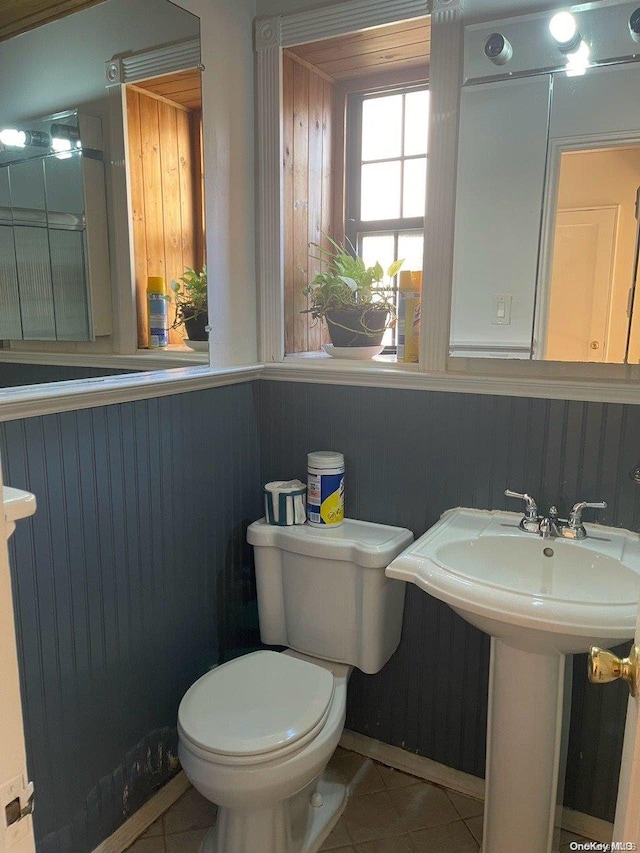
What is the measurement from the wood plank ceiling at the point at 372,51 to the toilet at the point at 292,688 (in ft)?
4.52

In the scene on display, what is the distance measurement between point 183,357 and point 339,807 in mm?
1349

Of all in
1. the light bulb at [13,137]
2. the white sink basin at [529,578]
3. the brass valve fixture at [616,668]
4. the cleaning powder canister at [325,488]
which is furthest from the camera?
the cleaning powder canister at [325,488]

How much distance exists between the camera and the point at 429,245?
66.2 inches

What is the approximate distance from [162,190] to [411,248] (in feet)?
2.59

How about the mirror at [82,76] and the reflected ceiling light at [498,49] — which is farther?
the reflected ceiling light at [498,49]

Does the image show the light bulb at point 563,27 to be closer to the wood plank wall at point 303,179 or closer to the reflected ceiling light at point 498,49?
the reflected ceiling light at point 498,49

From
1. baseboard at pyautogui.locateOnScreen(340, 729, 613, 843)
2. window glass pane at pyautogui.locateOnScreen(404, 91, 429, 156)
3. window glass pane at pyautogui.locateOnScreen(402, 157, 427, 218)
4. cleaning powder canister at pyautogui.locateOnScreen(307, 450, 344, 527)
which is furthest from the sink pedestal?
window glass pane at pyautogui.locateOnScreen(404, 91, 429, 156)

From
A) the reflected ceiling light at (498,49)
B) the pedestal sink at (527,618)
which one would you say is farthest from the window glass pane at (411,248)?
the pedestal sink at (527,618)

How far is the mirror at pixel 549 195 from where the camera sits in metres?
1.44

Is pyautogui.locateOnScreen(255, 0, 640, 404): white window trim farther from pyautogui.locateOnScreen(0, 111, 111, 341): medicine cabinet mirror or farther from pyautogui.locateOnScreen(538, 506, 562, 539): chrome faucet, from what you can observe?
pyautogui.locateOnScreen(0, 111, 111, 341): medicine cabinet mirror

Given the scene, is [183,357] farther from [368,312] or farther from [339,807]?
[339,807]

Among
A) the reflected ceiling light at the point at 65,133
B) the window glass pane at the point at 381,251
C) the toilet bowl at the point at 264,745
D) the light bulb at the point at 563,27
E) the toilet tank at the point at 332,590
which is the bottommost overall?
the toilet bowl at the point at 264,745

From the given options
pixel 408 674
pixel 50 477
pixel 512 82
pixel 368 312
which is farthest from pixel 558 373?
pixel 50 477

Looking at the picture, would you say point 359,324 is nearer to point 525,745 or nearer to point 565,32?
point 565,32
